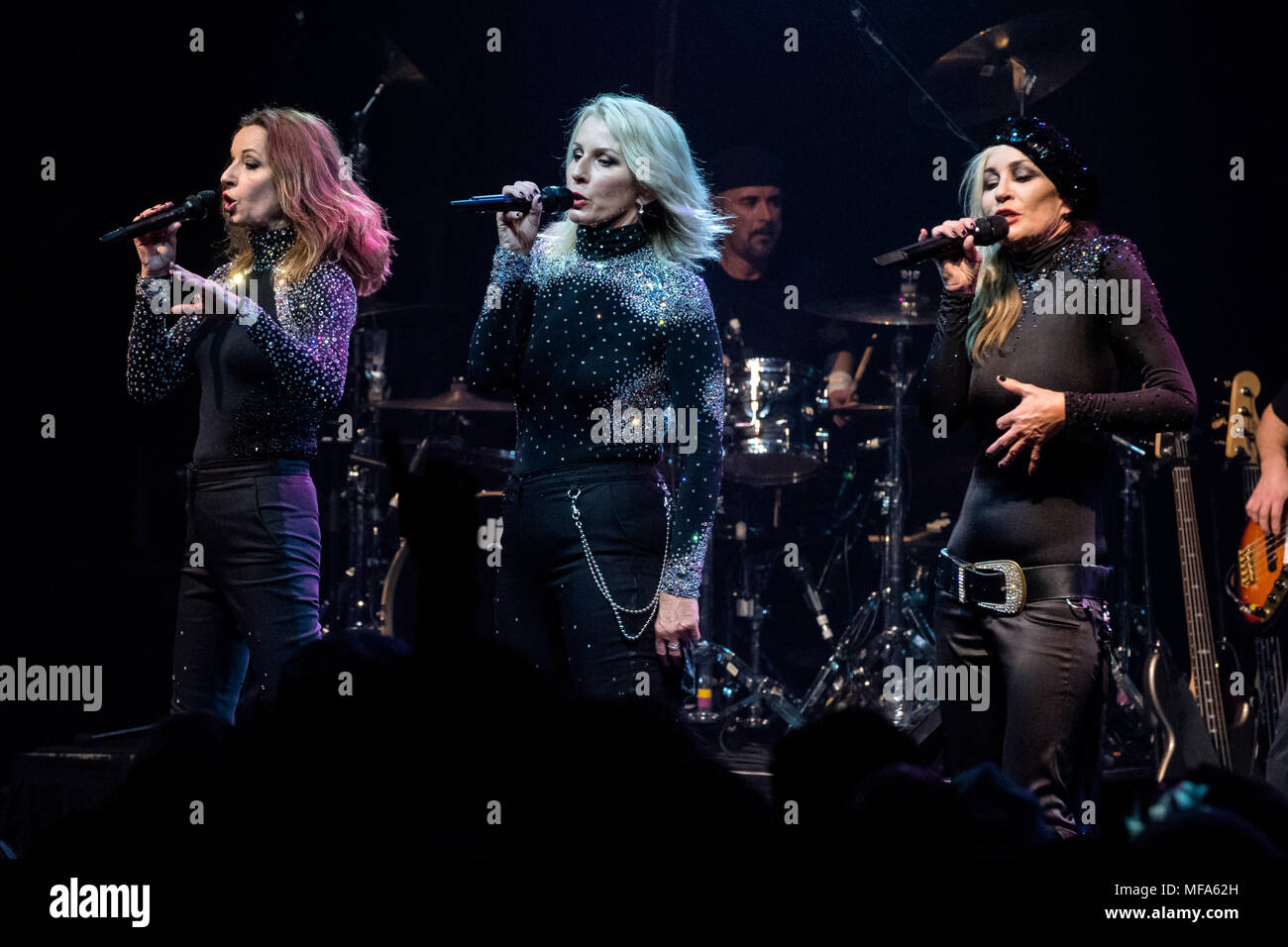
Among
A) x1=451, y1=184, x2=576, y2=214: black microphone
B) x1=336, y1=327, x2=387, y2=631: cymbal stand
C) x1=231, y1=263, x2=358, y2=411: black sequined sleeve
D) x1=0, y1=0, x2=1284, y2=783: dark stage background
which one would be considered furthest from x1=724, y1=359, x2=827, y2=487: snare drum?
x1=451, y1=184, x2=576, y2=214: black microphone

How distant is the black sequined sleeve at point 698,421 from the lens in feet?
8.59

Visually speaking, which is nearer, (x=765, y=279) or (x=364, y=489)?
(x=364, y=489)

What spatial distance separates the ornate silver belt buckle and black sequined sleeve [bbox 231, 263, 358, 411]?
1.61 metres

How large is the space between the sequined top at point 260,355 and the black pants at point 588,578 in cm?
67

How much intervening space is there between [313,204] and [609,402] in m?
1.09

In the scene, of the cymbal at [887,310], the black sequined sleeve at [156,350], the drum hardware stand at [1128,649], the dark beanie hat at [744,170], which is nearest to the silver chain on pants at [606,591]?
the black sequined sleeve at [156,350]

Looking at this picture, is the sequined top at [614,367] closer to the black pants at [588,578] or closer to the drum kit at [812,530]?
the black pants at [588,578]

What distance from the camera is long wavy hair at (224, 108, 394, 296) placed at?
3.15 metres

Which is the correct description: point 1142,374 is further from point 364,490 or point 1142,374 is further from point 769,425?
point 364,490

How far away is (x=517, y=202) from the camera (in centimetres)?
271

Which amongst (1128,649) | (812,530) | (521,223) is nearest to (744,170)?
(812,530)

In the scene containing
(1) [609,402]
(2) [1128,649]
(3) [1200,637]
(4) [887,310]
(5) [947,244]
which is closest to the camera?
(1) [609,402]

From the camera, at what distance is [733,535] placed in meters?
6.52
